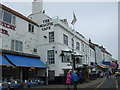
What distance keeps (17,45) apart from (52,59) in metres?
5.52

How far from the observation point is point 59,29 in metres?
24.0

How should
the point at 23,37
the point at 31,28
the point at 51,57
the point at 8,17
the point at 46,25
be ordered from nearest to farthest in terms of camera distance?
1. the point at 8,17
2. the point at 23,37
3. the point at 31,28
4. the point at 51,57
5. the point at 46,25

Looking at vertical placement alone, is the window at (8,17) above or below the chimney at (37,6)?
below

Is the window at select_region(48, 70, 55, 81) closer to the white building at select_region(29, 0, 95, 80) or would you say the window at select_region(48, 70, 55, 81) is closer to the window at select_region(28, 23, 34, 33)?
the white building at select_region(29, 0, 95, 80)

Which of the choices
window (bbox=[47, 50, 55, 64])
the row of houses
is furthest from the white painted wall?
window (bbox=[47, 50, 55, 64])

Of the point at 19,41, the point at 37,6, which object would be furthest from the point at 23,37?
the point at 37,6

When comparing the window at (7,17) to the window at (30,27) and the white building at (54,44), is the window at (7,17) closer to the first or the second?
the window at (30,27)

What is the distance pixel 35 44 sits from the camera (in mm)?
24062

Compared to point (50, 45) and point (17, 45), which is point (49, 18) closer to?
point (50, 45)

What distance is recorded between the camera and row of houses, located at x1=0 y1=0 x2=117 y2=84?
18.4 meters

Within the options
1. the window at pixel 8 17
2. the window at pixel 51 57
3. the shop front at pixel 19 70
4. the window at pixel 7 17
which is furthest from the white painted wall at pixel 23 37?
the window at pixel 51 57

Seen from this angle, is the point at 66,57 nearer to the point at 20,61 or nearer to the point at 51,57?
the point at 51,57

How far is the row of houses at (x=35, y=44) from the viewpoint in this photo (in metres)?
18.4

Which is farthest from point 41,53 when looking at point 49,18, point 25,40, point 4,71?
point 4,71
